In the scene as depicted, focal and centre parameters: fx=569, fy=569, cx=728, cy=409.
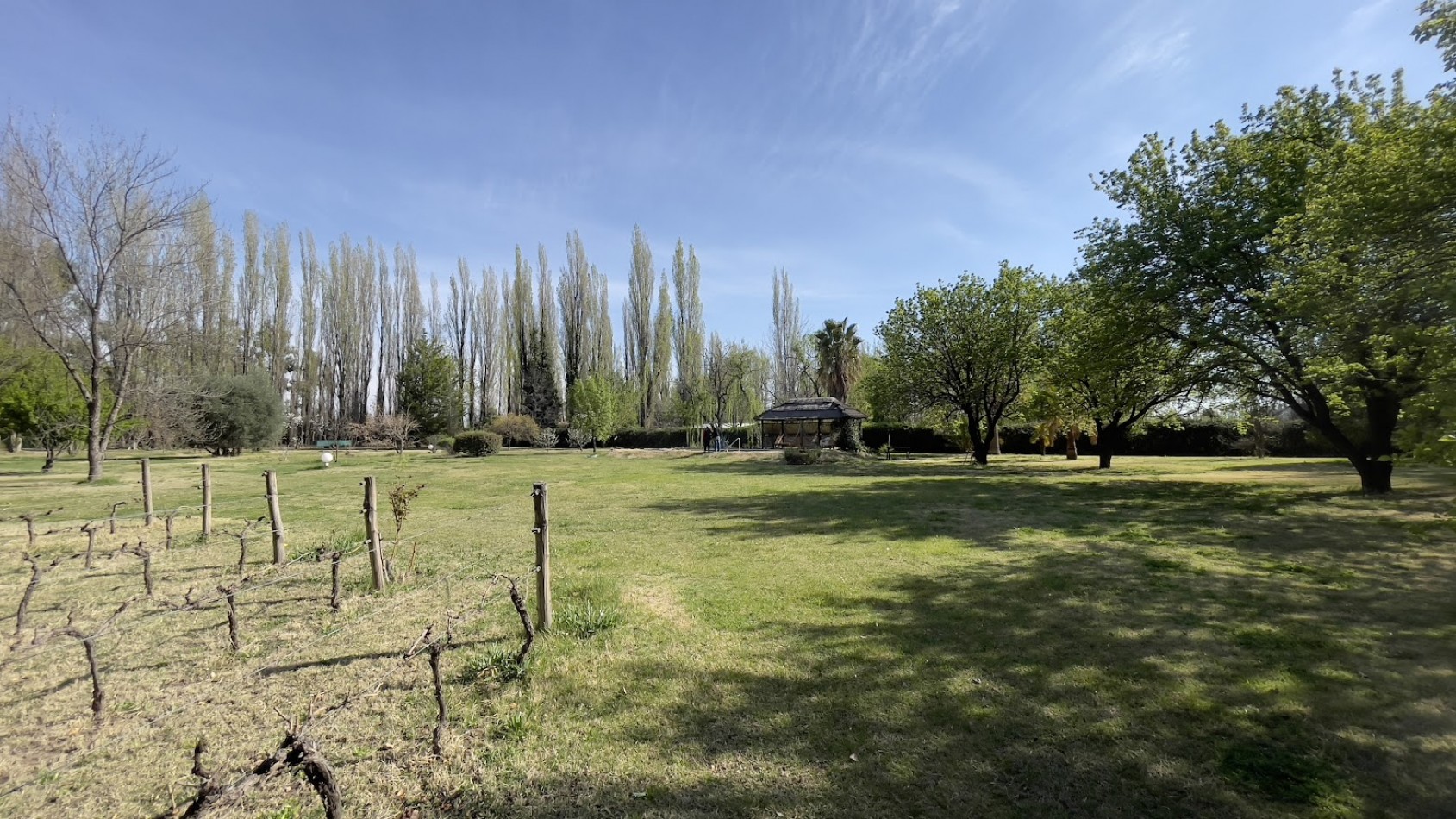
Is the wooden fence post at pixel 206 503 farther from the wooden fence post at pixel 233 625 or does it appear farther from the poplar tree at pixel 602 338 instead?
the poplar tree at pixel 602 338

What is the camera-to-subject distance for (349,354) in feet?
153

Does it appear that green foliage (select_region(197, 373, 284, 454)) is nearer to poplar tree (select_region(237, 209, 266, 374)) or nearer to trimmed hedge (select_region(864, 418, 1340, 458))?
poplar tree (select_region(237, 209, 266, 374))

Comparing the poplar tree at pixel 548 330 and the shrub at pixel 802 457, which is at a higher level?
the poplar tree at pixel 548 330

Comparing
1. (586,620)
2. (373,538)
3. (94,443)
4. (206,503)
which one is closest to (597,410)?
(94,443)

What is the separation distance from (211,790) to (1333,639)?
6.36 metres

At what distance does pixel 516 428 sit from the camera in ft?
125

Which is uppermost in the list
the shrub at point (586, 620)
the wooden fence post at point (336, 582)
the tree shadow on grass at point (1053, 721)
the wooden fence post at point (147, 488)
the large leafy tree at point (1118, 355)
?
the large leafy tree at point (1118, 355)

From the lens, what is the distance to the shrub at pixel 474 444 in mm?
29266

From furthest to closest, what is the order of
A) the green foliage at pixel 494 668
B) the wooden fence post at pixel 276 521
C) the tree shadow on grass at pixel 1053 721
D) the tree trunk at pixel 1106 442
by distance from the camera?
the tree trunk at pixel 1106 442 → the wooden fence post at pixel 276 521 → the green foliage at pixel 494 668 → the tree shadow on grass at pixel 1053 721

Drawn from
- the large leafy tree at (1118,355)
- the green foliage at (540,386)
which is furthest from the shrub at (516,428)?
the large leafy tree at (1118,355)

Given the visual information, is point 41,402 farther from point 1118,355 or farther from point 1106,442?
point 1106,442

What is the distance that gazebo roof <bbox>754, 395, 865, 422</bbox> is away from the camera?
2697 cm

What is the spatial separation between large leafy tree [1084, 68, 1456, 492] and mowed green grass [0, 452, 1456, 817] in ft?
9.50

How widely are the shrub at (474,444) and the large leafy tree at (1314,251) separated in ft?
88.9
